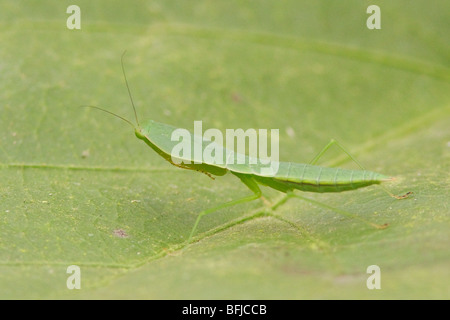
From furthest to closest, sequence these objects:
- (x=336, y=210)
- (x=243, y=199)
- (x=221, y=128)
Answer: (x=221, y=128)
(x=243, y=199)
(x=336, y=210)

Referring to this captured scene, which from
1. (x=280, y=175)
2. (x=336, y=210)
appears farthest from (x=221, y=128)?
(x=336, y=210)

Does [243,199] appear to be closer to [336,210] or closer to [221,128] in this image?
[336,210]

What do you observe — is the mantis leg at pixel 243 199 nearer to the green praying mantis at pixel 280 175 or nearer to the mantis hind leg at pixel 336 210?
the green praying mantis at pixel 280 175

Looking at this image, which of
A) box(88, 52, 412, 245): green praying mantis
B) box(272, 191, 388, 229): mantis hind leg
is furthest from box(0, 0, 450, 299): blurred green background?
box(88, 52, 412, 245): green praying mantis

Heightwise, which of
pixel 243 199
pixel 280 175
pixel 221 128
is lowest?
pixel 243 199

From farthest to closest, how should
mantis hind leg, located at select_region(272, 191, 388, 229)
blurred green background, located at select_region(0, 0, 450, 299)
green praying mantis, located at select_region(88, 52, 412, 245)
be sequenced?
green praying mantis, located at select_region(88, 52, 412, 245)
mantis hind leg, located at select_region(272, 191, 388, 229)
blurred green background, located at select_region(0, 0, 450, 299)

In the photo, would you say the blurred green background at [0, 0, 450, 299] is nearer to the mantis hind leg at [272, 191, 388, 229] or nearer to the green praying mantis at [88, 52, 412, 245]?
the mantis hind leg at [272, 191, 388, 229]

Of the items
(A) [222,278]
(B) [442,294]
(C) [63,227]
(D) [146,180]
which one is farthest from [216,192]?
(B) [442,294]

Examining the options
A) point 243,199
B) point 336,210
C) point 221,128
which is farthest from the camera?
point 221,128

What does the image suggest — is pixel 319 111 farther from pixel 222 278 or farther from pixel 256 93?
pixel 222 278
